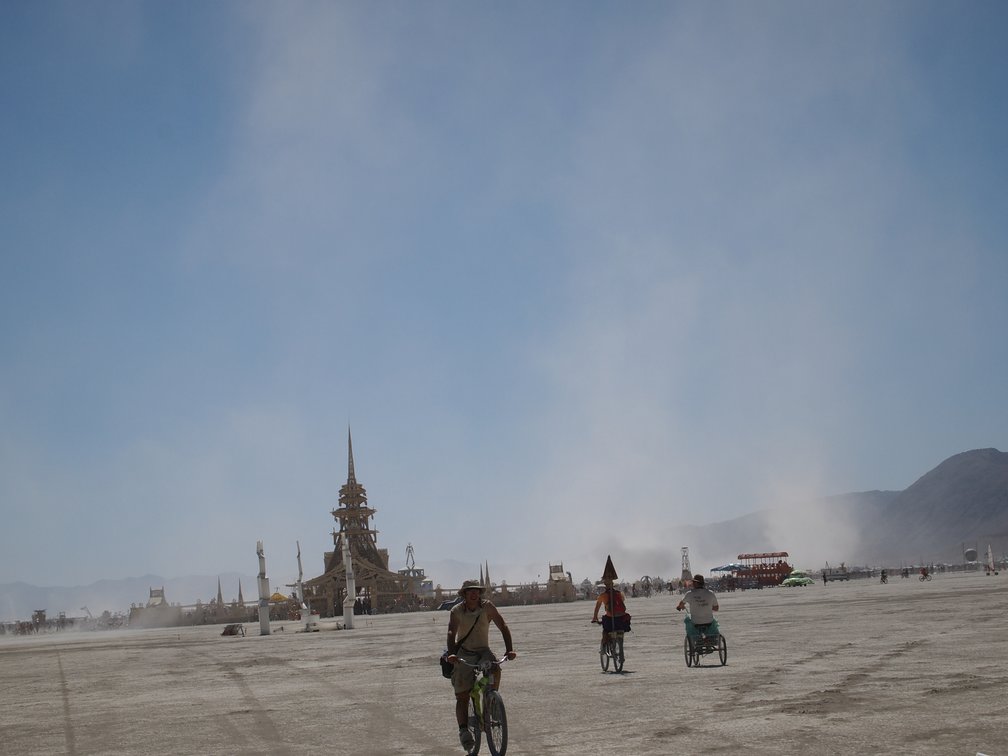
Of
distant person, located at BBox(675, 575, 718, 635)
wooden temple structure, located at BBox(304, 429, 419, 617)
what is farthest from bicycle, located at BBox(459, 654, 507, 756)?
wooden temple structure, located at BBox(304, 429, 419, 617)

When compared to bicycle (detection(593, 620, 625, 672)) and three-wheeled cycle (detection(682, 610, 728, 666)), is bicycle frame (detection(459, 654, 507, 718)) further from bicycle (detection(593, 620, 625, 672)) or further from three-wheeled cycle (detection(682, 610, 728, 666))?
three-wheeled cycle (detection(682, 610, 728, 666))

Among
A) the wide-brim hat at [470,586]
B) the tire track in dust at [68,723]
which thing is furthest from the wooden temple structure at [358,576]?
the wide-brim hat at [470,586]

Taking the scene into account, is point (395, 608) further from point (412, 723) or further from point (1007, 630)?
point (412, 723)

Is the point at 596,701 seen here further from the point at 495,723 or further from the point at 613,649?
the point at 495,723

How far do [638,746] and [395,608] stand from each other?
78.5 meters

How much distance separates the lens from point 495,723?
888cm

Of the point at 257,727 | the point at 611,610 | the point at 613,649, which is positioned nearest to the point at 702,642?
the point at 613,649

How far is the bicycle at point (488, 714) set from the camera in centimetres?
880

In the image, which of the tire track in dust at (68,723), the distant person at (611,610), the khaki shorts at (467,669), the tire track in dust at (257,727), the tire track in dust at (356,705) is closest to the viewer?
the khaki shorts at (467,669)

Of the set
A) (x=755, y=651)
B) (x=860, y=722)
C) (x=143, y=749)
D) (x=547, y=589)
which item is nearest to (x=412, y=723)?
(x=143, y=749)

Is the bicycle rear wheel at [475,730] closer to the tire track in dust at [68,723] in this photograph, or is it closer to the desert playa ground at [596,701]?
the desert playa ground at [596,701]

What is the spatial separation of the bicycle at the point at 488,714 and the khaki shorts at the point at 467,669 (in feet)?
0.11

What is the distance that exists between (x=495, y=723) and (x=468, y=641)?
0.86 metres

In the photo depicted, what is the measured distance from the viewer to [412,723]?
1176 centimetres
